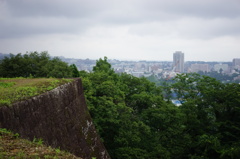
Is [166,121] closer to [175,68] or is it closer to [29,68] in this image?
[29,68]

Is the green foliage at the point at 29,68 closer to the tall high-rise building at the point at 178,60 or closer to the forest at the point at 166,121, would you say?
the forest at the point at 166,121

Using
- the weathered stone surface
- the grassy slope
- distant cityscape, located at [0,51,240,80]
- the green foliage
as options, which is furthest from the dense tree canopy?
distant cityscape, located at [0,51,240,80]

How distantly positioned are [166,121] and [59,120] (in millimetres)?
9788

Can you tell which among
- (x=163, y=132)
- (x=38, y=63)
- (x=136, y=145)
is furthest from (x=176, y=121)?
(x=38, y=63)

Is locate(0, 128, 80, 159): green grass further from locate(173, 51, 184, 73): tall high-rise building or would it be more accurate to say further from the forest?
locate(173, 51, 184, 73): tall high-rise building

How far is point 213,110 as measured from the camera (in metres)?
17.7

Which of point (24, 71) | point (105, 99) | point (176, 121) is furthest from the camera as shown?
point (24, 71)

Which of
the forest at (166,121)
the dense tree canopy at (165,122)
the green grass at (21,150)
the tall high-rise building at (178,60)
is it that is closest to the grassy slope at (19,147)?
the green grass at (21,150)

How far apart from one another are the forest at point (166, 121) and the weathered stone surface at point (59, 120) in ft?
9.87

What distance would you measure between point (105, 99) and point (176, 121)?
6291mm

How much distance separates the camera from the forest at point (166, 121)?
14984 millimetres

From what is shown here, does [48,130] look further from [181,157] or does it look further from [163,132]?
[181,157]

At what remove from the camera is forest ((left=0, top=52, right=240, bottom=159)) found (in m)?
15.0

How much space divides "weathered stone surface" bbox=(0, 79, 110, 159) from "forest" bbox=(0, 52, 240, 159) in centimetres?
301
